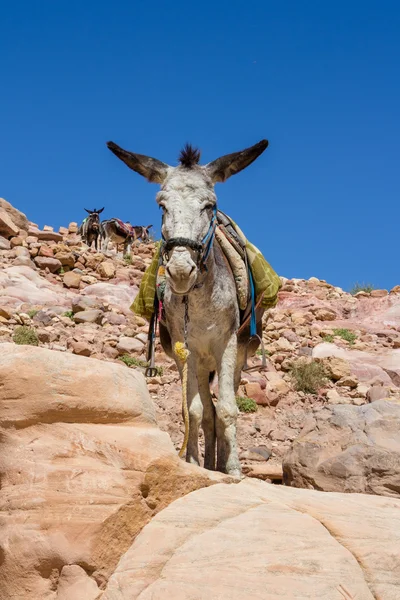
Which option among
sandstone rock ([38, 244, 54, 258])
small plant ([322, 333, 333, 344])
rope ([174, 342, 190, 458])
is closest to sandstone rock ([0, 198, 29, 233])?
sandstone rock ([38, 244, 54, 258])

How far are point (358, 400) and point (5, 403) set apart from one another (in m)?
8.40

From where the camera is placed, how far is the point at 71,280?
58.4 ft

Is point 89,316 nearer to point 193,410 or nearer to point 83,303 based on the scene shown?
point 83,303

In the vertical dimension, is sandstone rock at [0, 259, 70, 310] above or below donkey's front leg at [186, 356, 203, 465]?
above

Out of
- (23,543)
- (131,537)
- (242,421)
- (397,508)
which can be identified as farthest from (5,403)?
(242,421)

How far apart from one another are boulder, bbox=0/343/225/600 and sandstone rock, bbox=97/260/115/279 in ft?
49.3

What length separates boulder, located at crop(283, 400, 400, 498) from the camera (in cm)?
600

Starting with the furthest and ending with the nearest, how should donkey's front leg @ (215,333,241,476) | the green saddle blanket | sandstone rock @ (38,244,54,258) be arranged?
sandstone rock @ (38,244,54,258)
the green saddle blanket
donkey's front leg @ (215,333,241,476)

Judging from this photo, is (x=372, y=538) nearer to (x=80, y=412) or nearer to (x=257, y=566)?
(x=257, y=566)

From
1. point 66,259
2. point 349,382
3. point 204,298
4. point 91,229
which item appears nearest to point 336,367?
point 349,382

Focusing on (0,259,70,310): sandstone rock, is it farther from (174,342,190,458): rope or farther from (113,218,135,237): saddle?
(113,218,135,237): saddle

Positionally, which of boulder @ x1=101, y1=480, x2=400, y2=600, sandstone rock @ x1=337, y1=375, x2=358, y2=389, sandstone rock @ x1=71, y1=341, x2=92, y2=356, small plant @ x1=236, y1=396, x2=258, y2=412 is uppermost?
sandstone rock @ x1=71, y1=341, x2=92, y2=356

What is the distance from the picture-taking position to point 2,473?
3.74 m

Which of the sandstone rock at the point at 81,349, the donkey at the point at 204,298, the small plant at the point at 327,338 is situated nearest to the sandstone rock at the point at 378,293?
the small plant at the point at 327,338
